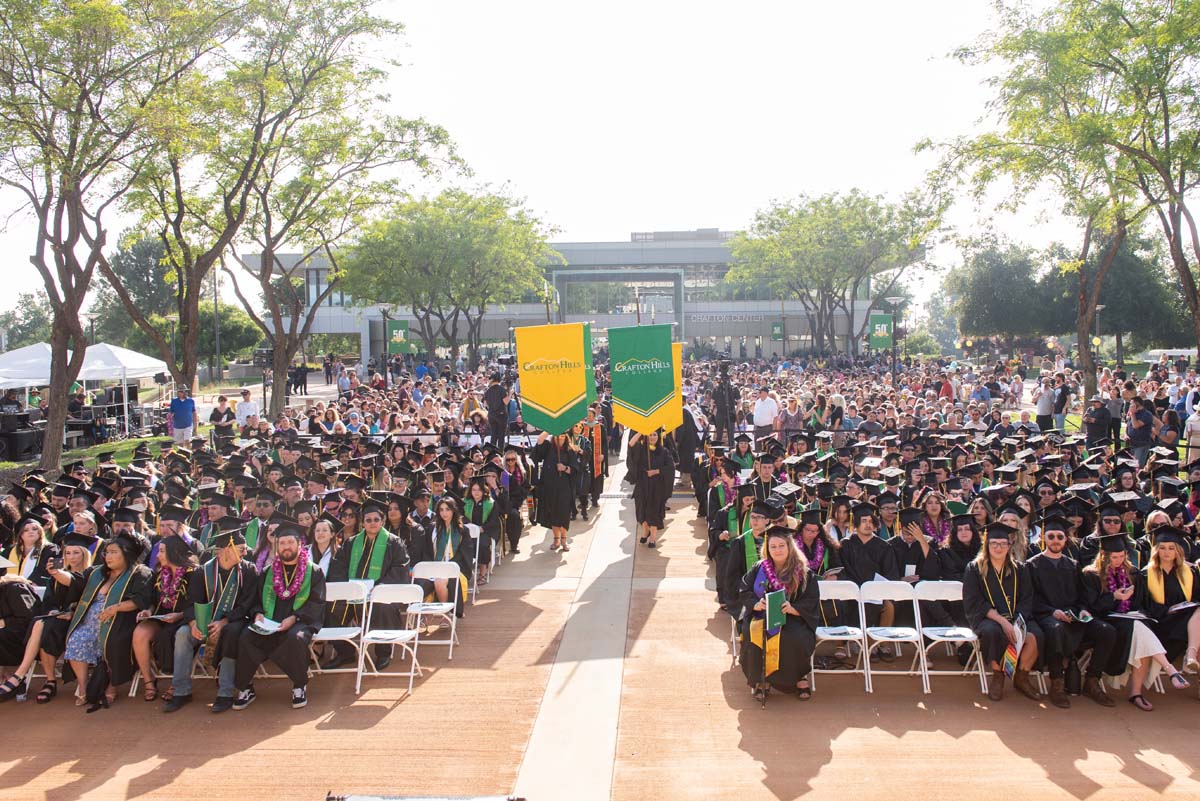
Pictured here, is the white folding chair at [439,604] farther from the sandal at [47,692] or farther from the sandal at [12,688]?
the sandal at [12,688]

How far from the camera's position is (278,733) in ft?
22.0

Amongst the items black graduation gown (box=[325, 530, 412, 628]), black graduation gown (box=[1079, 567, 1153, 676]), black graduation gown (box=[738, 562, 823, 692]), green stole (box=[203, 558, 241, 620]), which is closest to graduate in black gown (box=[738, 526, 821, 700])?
black graduation gown (box=[738, 562, 823, 692])

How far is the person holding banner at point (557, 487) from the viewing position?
12250mm

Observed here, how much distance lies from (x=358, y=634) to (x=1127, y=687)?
19.8 ft

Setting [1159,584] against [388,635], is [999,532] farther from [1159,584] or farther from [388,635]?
[388,635]

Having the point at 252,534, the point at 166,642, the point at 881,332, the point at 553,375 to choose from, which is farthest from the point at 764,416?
the point at 881,332

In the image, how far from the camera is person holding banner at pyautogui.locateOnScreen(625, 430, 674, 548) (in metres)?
12.4

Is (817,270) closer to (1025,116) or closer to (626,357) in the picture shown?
(1025,116)

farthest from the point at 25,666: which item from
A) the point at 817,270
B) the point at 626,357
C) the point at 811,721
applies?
the point at 817,270

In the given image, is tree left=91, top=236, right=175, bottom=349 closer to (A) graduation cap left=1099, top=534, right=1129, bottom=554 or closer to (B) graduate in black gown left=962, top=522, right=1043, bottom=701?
(B) graduate in black gown left=962, top=522, right=1043, bottom=701

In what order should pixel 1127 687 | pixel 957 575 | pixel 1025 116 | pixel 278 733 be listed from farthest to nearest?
pixel 1025 116 < pixel 957 575 < pixel 1127 687 < pixel 278 733

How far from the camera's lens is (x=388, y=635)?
7602mm

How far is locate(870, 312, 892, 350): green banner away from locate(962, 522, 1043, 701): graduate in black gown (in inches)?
1164

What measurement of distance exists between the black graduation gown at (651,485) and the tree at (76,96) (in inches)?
367
